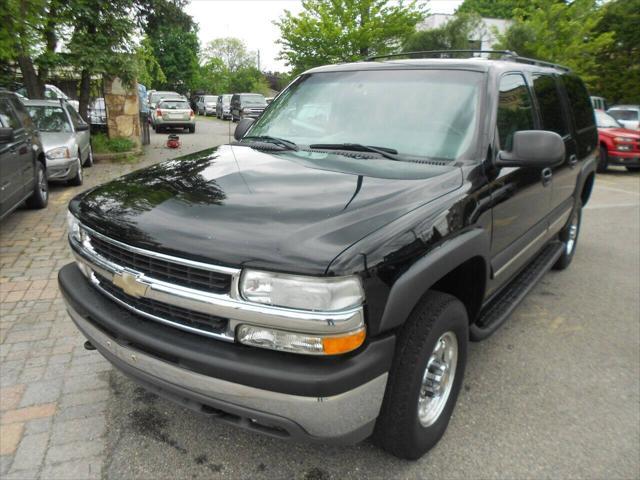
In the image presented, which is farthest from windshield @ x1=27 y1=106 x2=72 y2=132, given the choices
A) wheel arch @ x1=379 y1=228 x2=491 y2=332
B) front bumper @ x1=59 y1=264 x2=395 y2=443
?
wheel arch @ x1=379 y1=228 x2=491 y2=332

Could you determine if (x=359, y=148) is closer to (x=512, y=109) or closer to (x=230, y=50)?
(x=512, y=109)

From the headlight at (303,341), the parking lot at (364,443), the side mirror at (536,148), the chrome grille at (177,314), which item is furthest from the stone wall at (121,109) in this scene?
the headlight at (303,341)

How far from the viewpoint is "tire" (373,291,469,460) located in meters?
2.17

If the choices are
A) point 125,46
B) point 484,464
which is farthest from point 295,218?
point 125,46

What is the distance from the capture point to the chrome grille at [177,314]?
2.02 metres

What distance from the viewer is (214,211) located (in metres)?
2.16

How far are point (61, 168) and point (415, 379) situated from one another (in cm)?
809

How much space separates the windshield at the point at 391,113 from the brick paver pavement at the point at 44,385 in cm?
201

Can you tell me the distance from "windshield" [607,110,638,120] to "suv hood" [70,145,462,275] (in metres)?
18.6

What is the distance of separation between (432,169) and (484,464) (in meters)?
1.51

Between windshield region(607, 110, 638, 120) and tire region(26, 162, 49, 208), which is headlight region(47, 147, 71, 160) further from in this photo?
windshield region(607, 110, 638, 120)

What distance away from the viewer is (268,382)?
6.06ft

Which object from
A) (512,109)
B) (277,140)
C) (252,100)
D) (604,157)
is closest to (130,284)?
(277,140)

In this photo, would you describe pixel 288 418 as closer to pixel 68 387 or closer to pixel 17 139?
pixel 68 387
